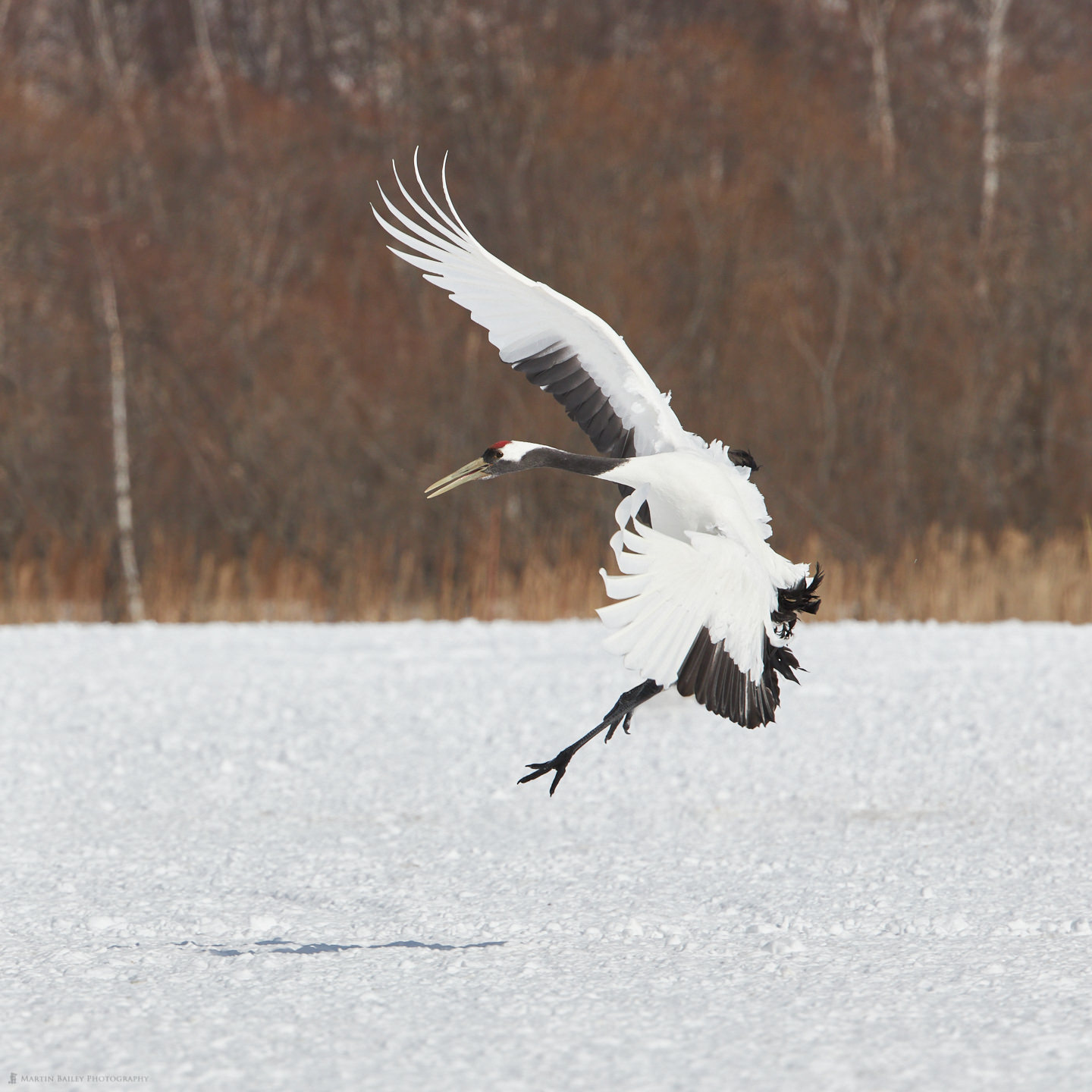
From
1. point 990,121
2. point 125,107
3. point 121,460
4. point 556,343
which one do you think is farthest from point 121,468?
point 556,343

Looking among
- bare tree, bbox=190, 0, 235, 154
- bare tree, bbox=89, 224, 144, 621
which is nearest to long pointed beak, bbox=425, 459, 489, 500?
bare tree, bbox=89, 224, 144, 621

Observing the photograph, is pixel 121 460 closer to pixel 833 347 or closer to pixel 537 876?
pixel 833 347

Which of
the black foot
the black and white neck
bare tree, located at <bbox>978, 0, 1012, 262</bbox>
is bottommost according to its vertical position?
the black foot

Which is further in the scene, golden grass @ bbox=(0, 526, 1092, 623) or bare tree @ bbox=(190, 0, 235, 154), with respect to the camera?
bare tree @ bbox=(190, 0, 235, 154)

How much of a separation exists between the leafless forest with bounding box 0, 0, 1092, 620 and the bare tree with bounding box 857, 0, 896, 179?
0.09 m

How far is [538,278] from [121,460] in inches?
201

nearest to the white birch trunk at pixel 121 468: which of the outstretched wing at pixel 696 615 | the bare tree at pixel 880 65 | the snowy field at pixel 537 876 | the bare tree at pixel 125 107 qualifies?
the bare tree at pixel 125 107

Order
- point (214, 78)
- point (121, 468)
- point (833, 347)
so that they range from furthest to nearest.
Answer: point (214, 78), point (833, 347), point (121, 468)

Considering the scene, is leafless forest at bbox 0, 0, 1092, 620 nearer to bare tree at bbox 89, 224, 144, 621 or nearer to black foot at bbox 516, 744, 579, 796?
bare tree at bbox 89, 224, 144, 621

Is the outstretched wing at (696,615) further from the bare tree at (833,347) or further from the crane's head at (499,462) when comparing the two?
the bare tree at (833,347)

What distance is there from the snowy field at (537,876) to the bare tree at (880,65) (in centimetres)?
1074

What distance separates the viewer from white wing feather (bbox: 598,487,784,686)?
13.6 ft

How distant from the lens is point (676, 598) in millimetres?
4246

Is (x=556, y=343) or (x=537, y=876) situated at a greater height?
(x=556, y=343)
